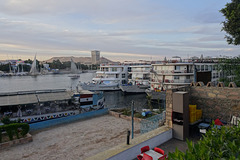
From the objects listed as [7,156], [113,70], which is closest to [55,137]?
[7,156]

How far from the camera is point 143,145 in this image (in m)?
5.77

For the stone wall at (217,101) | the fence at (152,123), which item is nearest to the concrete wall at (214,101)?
the stone wall at (217,101)

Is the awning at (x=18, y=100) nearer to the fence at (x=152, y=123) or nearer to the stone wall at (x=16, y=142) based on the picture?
the stone wall at (x=16, y=142)

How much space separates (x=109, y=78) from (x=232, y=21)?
113 feet

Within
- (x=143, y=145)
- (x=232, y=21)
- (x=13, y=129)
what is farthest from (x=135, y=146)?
(x=232, y=21)

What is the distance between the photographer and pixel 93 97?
19812 mm

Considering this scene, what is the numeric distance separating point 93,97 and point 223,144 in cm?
1729

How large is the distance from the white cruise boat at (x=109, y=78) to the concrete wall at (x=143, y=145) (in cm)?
3741

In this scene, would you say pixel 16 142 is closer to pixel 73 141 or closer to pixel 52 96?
pixel 73 141

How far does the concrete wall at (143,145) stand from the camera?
5173 millimetres

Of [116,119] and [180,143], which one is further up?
[180,143]

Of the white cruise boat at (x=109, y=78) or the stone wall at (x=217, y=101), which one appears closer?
the stone wall at (x=217, y=101)

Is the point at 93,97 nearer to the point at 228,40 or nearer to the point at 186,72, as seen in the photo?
the point at 228,40

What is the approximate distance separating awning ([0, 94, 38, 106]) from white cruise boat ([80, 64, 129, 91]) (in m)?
26.2
